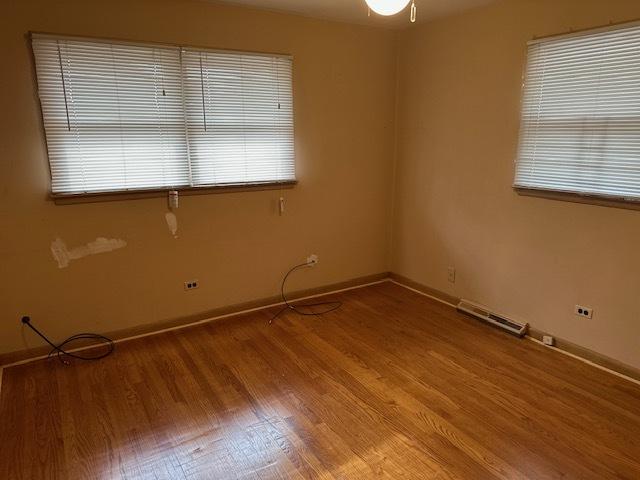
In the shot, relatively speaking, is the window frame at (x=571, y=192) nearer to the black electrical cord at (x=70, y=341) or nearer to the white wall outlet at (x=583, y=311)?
the white wall outlet at (x=583, y=311)

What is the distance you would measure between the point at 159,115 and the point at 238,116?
23.0 inches

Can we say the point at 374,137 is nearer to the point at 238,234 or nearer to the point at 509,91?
the point at 509,91

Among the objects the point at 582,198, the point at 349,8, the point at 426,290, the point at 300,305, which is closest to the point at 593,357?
the point at 582,198

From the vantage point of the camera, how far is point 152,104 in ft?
9.83

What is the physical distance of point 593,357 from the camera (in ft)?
9.30

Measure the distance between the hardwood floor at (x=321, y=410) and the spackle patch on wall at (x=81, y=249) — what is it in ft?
2.30

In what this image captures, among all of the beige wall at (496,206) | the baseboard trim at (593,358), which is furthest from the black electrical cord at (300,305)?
the baseboard trim at (593,358)

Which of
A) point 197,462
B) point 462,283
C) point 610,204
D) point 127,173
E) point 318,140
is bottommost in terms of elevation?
point 197,462

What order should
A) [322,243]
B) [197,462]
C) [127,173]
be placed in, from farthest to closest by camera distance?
1. [322,243]
2. [127,173]
3. [197,462]

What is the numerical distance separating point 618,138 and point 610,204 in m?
0.39

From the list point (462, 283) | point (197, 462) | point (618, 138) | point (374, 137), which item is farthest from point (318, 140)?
point (197, 462)

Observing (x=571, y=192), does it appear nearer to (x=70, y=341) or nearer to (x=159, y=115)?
(x=159, y=115)

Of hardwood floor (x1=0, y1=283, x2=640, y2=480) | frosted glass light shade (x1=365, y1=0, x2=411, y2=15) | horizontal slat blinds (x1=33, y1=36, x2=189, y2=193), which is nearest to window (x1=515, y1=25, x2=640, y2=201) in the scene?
hardwood floor (x1=0, y1=283, x2=640, y2=480)

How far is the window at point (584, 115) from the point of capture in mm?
2477
